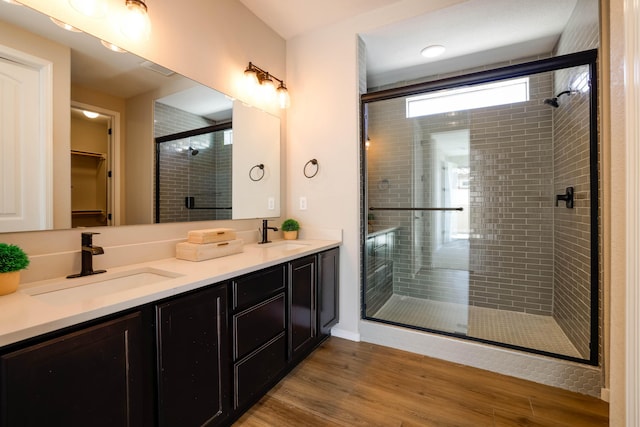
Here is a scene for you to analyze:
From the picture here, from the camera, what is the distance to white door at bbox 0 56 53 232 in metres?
1.16

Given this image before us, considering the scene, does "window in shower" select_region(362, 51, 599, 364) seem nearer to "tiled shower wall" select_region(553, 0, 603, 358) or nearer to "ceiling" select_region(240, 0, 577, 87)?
"tiled shower wall" select_region(553, 0, 603, 358)

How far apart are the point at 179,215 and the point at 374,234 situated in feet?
5.95

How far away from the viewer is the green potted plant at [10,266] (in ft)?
3.37

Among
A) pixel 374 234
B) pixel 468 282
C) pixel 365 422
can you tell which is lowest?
pixel 365 422

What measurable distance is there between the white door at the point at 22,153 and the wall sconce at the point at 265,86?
138 centimetres

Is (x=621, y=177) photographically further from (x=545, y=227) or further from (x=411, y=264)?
(x=411, y=264)

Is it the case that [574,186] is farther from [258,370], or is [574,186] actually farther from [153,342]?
[153,342]

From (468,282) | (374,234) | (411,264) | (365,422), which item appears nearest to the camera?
(365,422)

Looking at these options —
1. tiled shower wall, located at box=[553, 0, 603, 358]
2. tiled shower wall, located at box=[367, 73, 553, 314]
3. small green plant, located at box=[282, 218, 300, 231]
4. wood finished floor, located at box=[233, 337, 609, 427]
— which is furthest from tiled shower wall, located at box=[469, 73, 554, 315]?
small green plant, located at box=[282, 218, 300, 231]

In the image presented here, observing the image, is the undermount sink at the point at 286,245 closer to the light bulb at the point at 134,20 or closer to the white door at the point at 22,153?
the white door at the point at 22,153

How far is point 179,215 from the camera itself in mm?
1858

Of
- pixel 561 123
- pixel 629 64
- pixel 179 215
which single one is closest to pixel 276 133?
pixel 179 215

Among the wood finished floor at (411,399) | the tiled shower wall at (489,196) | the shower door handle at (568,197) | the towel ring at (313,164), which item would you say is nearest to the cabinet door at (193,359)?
the wood finished floor at (411,399)

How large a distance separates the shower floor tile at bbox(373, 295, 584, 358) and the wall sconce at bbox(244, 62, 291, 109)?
7.15 ft
